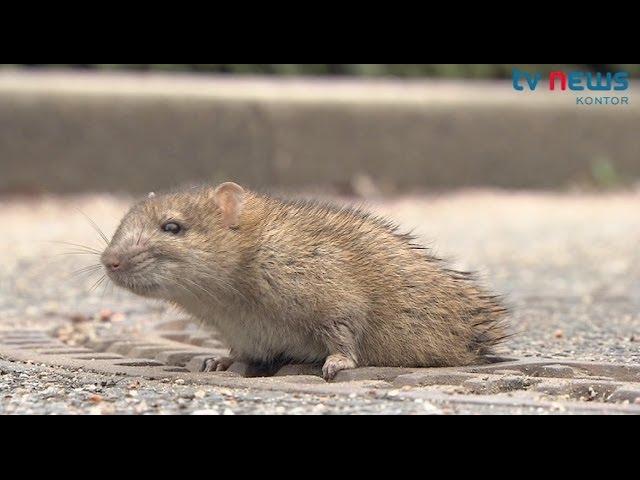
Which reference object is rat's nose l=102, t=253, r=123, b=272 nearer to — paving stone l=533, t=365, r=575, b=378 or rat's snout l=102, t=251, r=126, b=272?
rat's snout l=102, t=251, r=126, b=272

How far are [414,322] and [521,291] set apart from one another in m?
3.65

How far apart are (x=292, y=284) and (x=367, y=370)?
1.89 feet

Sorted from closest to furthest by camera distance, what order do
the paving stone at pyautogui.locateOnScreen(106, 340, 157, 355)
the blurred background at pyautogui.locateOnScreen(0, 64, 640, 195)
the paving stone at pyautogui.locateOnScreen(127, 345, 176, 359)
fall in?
the paving stone at pyautogui.locateOnScreen(127, 345, 176, 359) < the paving stone at pyautogui.locateOnScreen(106, 340, 157, 355) < the blurred background at pyautogui.locateOnScreen(0, 64, 640, 195)

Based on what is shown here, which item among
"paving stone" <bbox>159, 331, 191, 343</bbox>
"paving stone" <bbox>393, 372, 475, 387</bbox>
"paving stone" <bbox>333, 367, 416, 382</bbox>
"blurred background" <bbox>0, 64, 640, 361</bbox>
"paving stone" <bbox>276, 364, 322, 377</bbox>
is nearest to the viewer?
"paving stone" <bbox>393, 372, 475, 387</bbox>

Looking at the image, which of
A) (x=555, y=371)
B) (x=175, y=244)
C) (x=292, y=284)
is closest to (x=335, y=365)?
(x=292, y=284)

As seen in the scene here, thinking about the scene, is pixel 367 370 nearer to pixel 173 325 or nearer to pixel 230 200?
pixel 230 200

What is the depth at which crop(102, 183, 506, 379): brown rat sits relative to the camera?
233 inches

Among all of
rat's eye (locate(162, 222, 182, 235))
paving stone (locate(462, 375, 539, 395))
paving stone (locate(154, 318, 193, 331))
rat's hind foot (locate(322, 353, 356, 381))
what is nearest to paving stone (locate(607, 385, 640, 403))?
paving stone (locate(462, 375, 539, 395))

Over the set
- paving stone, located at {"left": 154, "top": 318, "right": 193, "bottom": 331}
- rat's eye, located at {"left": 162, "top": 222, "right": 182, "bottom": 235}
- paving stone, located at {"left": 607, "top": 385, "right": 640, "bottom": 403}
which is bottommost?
paving stone, located at {"left": 607, "top": 385, "right": 640, "bottom": 403}

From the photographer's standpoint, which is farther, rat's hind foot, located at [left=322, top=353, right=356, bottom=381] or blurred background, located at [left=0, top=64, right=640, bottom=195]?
blurred background, located at [left=0, top=64, right=640, bottom=195]

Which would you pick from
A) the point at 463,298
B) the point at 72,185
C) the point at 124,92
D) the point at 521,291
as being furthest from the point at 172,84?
the point at 463,298

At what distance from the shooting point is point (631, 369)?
601cm

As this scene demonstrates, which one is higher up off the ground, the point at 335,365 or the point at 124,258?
the point at 124,258

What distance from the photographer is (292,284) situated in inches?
235
